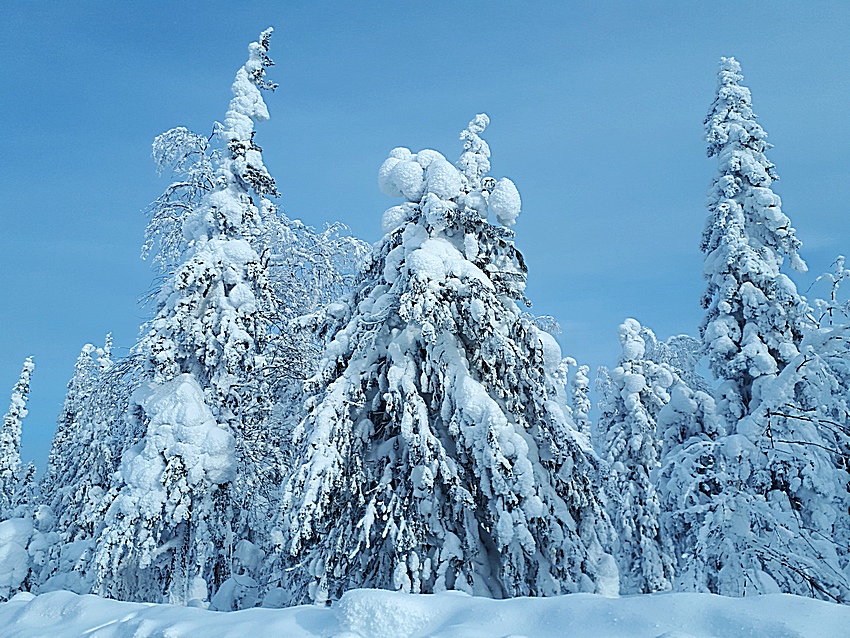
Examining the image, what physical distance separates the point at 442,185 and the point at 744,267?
990 cm

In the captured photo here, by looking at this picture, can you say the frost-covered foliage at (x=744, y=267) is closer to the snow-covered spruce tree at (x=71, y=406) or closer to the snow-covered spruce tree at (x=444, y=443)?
the snow-covered spruce tree at (x=444, y=443)

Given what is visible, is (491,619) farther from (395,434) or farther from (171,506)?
(171,506)

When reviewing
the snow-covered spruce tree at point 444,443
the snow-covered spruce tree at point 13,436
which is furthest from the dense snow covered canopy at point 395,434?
the snow-covered spruce tree at point 13,436

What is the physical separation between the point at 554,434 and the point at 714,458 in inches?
110

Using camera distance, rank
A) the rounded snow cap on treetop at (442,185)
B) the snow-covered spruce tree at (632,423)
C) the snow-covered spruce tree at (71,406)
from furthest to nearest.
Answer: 1. the snow-covered spruce tree at (71,406)
2. the snow-covered spruce tree at (632,423)
3. the rounded snow cap on treetop at (442,185)

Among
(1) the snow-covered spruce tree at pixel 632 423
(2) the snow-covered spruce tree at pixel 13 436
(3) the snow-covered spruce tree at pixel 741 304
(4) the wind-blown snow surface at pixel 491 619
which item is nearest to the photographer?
(4) the wind-blown snow surface at pixel 491 619

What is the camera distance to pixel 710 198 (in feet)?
56.2

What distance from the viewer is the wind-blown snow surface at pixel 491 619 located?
332cm

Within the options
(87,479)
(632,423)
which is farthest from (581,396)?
(87,479)

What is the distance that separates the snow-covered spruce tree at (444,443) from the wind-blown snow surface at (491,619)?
12.0ft

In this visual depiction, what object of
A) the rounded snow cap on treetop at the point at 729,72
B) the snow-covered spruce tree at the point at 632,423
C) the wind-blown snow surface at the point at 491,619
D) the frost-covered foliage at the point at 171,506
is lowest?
the wind-blown snow surface at the point at 491,619

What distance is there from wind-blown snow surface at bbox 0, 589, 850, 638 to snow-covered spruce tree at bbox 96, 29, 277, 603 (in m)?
5.64

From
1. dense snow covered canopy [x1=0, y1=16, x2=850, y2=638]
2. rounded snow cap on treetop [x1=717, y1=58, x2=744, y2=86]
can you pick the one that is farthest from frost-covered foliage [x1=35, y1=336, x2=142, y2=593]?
rounded snow cap on treetop [x1=717, y1=58, x2=744, y2=86]

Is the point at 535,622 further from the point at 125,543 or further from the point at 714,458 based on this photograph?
the point at 125,543
